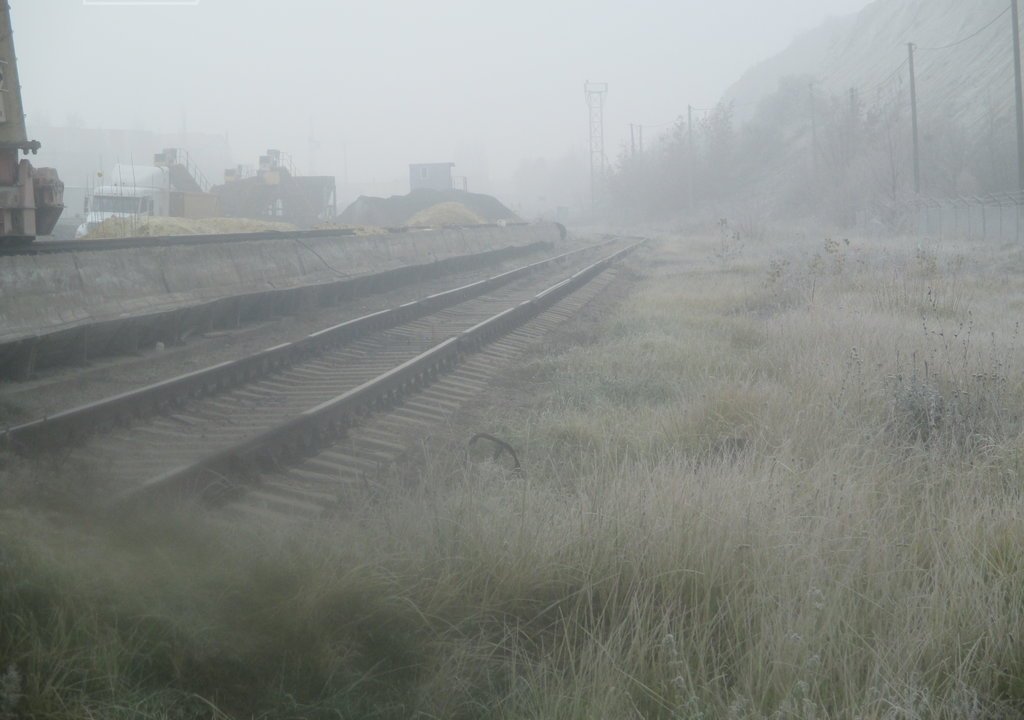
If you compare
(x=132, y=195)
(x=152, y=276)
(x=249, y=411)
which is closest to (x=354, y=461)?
(x=249, y=411)

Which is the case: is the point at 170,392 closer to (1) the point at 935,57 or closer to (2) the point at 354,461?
(2) the point at 354,461

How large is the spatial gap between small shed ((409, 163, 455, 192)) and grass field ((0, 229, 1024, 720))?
64311mm

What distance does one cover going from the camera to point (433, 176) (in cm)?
6969

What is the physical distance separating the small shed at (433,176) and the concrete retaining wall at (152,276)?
4788 cm

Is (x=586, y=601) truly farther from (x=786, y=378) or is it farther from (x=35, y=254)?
(x=35, y=254)

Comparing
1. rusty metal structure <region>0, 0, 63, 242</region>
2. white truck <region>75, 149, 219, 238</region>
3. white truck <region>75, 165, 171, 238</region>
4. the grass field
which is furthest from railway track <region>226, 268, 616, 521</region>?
white truck <region>75, 165, 171, 238</region>

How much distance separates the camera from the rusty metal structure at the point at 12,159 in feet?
35.7

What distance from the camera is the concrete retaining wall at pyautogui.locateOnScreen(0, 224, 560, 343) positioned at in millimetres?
10500

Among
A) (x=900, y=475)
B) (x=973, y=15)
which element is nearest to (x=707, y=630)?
(x=900, y=475)

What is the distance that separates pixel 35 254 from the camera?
36.4ft

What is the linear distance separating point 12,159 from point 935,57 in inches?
3611

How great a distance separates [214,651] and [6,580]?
717 millimetres

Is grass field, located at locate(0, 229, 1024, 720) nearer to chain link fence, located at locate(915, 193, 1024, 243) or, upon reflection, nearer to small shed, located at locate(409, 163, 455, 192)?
chain link fence, located at locate(915, 193, 1024, 243)

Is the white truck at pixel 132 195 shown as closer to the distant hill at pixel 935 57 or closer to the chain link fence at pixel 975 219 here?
the chain link fence at pixel 975 219
